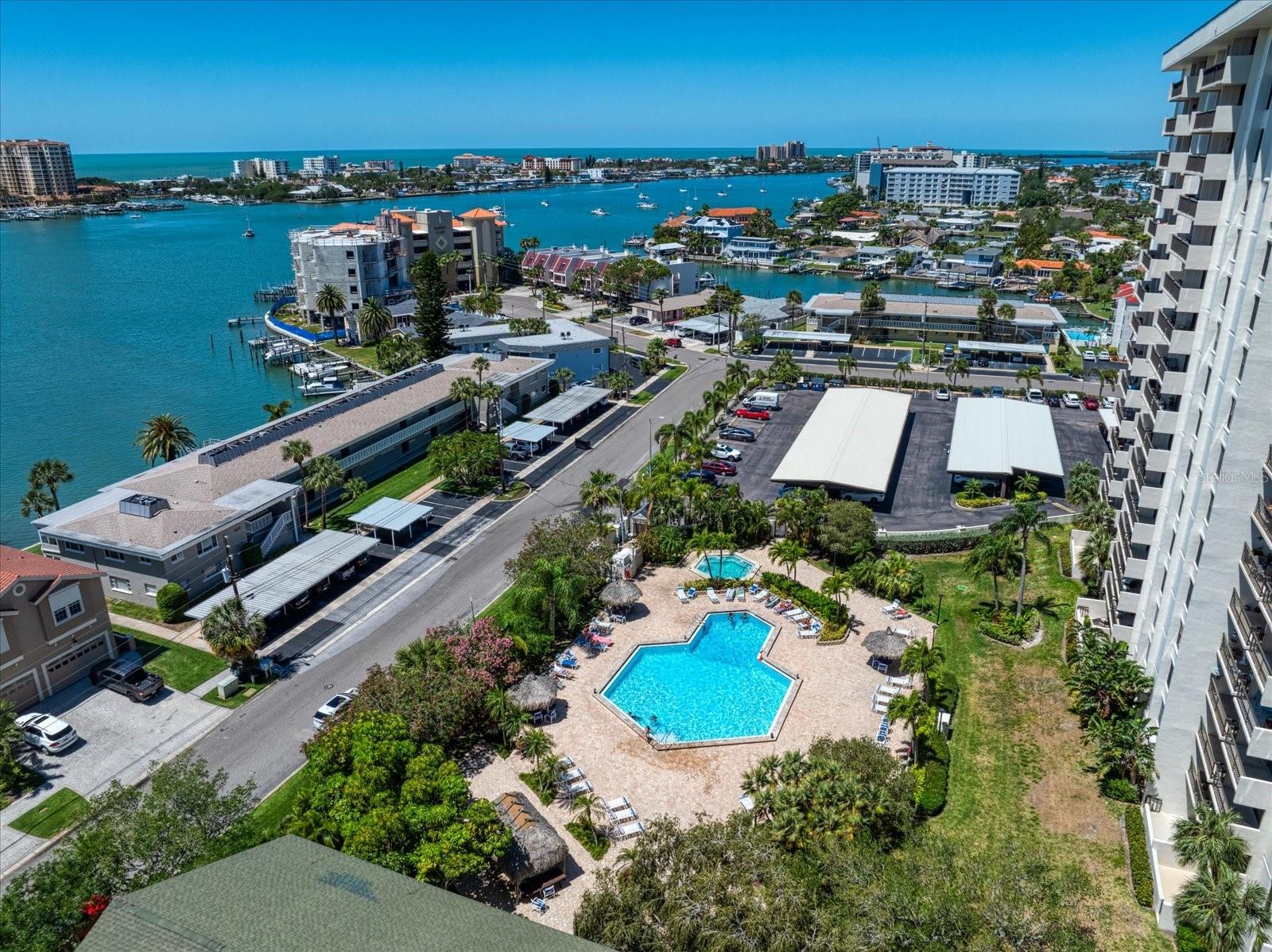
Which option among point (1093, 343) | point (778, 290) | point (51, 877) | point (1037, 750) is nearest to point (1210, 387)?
point (1037, 750)

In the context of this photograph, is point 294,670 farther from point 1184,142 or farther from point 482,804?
point 1184,142

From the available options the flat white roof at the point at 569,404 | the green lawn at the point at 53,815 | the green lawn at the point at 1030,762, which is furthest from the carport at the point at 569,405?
the green lawn at the point at 53,815

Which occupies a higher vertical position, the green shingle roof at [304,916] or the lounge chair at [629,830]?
the green shingle roof at [304,916]

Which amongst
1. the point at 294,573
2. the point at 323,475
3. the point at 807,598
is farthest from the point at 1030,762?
the point at 323,475

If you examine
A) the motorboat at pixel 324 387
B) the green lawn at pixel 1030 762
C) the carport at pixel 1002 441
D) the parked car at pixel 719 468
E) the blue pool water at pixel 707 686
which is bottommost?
the blue pool water at pixel 707 686

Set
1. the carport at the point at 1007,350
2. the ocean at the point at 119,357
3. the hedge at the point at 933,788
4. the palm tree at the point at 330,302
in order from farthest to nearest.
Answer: the palm tree at the point at 330,302 → the carport at the point at 1007,350 → the ocean at the point at 119,357 → the hedge at the point at 933,788

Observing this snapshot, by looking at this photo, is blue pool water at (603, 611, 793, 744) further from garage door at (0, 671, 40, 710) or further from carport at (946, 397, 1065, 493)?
garage door at (0, 671, 40, 710)

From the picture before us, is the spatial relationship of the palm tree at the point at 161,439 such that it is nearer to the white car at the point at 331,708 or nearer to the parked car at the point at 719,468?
the white car at the point at 331,708
